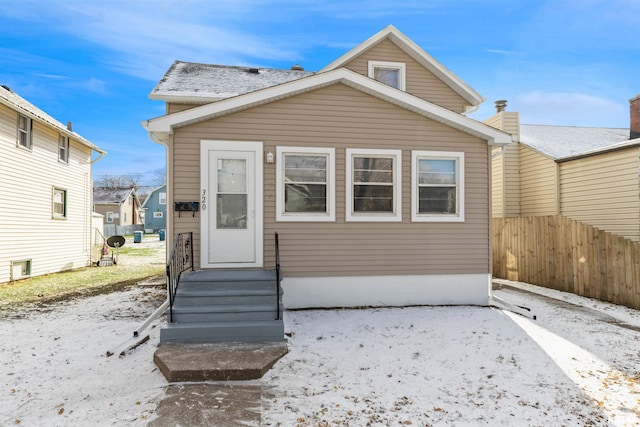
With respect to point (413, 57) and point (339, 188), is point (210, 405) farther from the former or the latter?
point (413, 57)

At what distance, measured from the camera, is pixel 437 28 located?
9.96 m

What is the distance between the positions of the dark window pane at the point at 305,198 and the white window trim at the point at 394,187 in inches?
17.9

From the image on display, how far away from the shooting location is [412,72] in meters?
10.1

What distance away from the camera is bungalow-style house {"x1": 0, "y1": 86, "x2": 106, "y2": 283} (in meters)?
10.2

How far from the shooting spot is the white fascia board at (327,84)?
5.97 m

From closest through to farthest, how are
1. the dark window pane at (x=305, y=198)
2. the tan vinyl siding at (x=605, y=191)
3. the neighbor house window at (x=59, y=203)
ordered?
Result: 1. the dark window pane at (x=305, y=198)
2. the tan vinyl siding at (x=605, y=191)
3. the neighbor house window at (x=59, y=203)

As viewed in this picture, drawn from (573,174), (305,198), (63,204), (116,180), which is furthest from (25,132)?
(116,180)

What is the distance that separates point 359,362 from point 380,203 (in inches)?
128

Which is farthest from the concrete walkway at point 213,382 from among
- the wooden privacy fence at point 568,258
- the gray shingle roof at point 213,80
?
the wooden privacy fence at point 568,258

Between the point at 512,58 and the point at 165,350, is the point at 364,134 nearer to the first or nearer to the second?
the point at 165,350

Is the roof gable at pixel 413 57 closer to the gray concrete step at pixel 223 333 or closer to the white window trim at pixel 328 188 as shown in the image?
the white window trim at pixel 328 188

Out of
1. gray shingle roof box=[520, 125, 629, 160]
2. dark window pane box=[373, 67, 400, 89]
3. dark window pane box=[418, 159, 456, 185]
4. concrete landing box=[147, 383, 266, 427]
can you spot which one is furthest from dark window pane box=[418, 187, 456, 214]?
gray shingle roof box=[520, 125, 629, 160]

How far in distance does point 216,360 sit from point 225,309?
1.09 metres

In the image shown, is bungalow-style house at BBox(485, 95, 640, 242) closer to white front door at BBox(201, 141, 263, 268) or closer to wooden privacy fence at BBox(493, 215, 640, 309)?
wooden privacy fence at BBox(493, 215, 640, 309)
